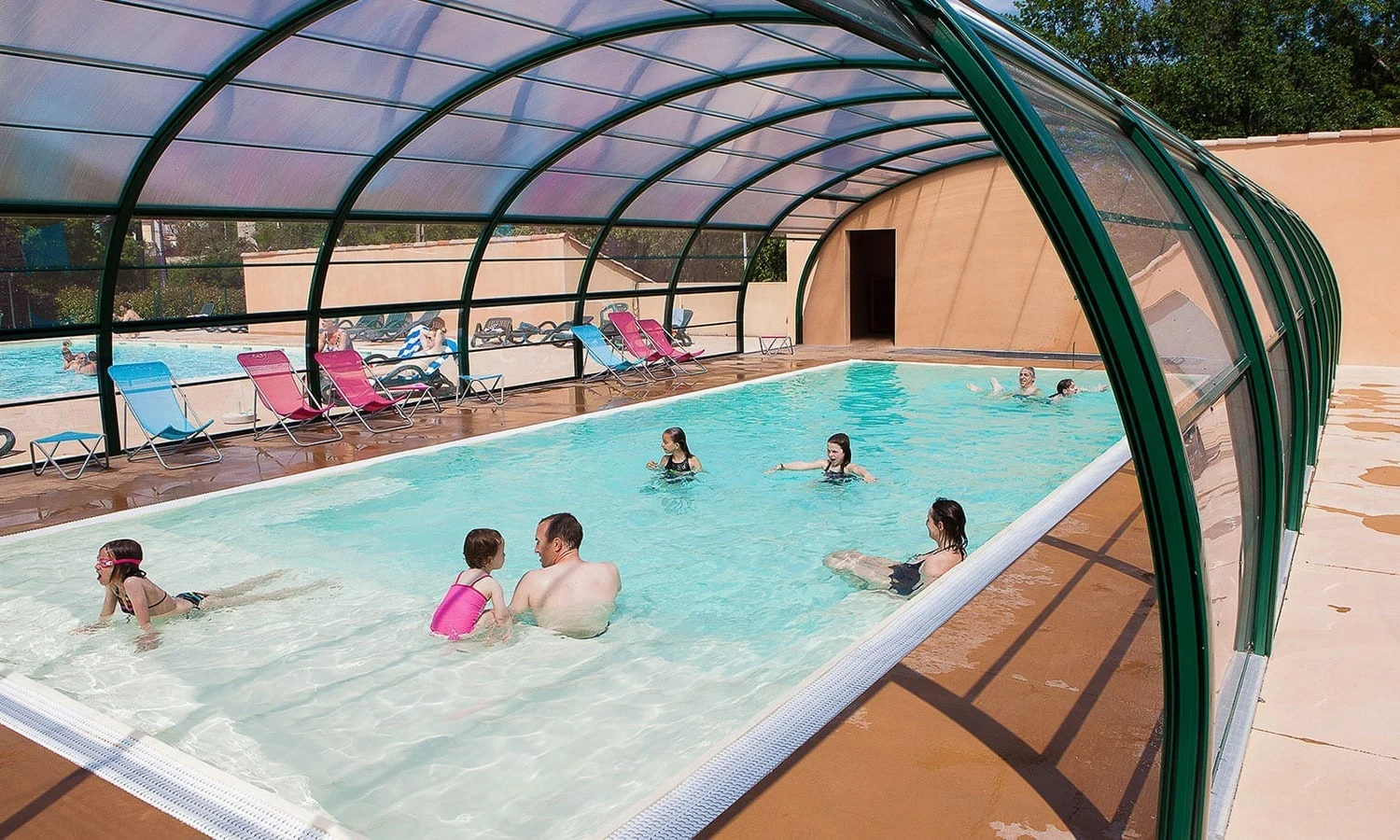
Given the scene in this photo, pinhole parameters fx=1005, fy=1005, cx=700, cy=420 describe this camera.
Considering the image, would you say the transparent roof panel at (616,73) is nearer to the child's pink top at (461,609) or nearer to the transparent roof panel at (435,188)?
the transparent roof panel at (435,188)

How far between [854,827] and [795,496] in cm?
604

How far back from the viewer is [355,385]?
11.0 meters

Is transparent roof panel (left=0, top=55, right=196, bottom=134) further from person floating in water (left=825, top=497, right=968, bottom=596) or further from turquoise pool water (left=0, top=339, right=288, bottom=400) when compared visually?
turquoise pool water (left=0, top=339, right=288, bottom=400)

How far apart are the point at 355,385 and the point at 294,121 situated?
2.85m

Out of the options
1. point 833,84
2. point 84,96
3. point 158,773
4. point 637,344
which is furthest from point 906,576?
point 637,344

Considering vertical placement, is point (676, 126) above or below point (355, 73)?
below

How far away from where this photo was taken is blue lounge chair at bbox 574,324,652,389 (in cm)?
1425

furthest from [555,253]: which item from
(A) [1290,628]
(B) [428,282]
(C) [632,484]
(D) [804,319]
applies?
(A) [1290,628]

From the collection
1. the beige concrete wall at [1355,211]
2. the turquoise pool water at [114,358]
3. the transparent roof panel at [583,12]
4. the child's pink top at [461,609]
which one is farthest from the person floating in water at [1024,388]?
the turquoise pool water at [114,358]

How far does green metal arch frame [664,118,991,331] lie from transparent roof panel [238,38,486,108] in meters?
6.53

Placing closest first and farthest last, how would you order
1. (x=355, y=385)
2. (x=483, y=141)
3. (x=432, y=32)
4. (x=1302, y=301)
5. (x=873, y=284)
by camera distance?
1. (x=1302, y=301)
2. (x=432, y=32)
3. (x=355, y=385)
4. (x=483, y=141)
5. (x=873, y=284)

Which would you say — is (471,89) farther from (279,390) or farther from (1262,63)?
(1262,63)

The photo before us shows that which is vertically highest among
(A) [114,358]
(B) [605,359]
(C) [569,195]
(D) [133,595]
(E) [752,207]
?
(C) [569,195]

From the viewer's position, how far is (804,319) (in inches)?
838
